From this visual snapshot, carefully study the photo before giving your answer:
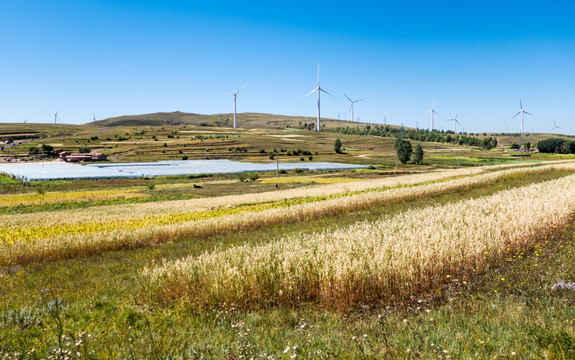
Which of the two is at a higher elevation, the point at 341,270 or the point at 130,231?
the point at 341,270

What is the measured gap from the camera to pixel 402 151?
473 feet

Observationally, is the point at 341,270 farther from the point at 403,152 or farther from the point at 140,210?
the point at 403,152

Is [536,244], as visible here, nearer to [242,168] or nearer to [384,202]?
[384,202]

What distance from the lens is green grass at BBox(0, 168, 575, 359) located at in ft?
22.5

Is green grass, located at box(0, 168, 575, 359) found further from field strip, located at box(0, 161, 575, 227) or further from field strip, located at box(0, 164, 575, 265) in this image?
field strip, located at box(0, 161, 575, 227)

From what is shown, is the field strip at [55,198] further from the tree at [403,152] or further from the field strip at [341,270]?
the tree at [403,152]

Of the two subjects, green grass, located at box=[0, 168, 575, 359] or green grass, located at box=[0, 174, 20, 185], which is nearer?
green grass, located at box=[0, 168, 575, 359]

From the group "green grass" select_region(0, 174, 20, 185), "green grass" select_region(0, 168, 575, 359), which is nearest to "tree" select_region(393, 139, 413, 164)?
"green grass" select_region(0, 174, 20, 185)

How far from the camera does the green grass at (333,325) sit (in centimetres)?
684

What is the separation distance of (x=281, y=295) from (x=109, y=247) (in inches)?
608

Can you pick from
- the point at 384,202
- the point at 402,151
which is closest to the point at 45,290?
the point at 384,202

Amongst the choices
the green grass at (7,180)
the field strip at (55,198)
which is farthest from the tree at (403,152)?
the green grass at (7,180)

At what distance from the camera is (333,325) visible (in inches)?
335

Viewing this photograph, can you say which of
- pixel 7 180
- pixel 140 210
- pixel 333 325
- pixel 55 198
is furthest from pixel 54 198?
pixel 333 325
